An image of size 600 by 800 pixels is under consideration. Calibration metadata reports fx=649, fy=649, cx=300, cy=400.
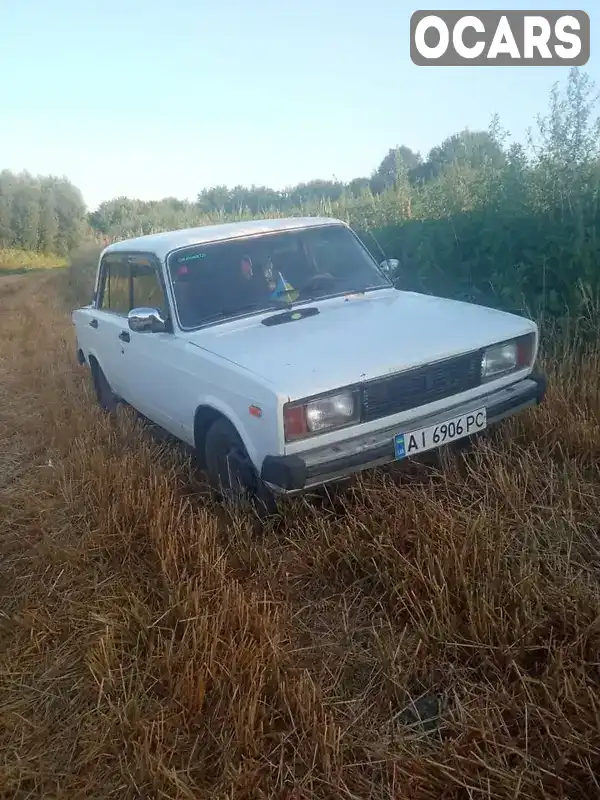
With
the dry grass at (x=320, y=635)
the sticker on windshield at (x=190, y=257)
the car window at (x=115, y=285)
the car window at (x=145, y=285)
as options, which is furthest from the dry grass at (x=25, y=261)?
the dry grass at (x=320, y=635)

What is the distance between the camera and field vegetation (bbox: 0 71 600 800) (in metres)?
1.92

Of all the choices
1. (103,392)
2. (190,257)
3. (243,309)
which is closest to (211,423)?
(243,309)

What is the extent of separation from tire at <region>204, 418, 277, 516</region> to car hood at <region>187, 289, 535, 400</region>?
43 centimetres

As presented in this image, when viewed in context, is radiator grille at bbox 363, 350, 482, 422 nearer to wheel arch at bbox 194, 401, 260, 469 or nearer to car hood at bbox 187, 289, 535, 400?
car hood at bbox 187, 289, 535, 400

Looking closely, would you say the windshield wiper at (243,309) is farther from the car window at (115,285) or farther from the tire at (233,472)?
the car window at (115,285)

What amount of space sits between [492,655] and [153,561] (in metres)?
1.58

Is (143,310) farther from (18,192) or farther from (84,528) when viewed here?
(18,192)

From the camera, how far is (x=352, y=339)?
3.38 meters

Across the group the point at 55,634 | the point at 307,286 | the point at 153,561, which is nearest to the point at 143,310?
the point at 307,286

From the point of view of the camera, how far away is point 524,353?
369cm

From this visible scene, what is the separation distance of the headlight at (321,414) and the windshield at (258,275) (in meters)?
1.19

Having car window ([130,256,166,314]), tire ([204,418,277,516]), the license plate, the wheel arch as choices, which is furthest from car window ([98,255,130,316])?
the license plate

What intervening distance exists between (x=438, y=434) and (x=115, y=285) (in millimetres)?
3186

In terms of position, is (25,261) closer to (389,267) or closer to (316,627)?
(389,267)
